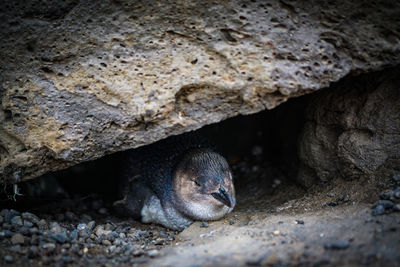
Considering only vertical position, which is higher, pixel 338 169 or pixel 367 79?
pixel 367 79

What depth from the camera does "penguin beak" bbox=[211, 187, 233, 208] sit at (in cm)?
346

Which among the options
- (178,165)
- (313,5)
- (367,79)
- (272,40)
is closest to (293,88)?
(272,40)

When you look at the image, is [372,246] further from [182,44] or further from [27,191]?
[27,191]

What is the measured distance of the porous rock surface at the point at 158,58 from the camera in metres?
2.84

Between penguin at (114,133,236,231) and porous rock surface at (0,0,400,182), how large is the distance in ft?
2.83

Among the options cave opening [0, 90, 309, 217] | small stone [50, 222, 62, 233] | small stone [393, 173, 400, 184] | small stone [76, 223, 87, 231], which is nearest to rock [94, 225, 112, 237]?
small stone [76, 223, 87, 231]

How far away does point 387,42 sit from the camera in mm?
2828

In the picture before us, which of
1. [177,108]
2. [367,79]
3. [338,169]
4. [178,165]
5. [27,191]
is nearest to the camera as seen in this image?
[177,108]

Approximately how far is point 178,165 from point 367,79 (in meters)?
2.11

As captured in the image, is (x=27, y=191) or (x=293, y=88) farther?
(x=27, y=191)

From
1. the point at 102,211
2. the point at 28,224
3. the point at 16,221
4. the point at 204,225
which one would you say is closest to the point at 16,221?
the point at 16,221

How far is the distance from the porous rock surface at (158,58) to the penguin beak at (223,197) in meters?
0.89

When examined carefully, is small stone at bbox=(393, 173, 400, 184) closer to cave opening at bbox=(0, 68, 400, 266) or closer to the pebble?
cave opening at bbox=(0, 68, 400, 266)

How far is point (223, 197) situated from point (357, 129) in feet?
4.77
